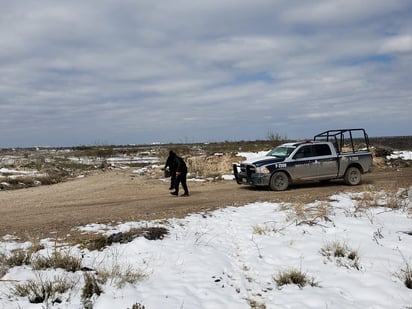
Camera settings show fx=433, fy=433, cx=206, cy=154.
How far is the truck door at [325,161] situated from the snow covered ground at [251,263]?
Answer: 5602 mm

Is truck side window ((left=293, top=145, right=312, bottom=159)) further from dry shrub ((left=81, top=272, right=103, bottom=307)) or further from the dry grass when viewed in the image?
dry shrub ((left=81, top=272, right=103, bottom=307))

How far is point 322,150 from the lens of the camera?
57.3 feet

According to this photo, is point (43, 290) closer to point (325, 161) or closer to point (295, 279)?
point (295, 279)

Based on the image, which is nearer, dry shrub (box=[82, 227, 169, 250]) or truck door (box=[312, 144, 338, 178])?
dry shrub (box=[82, 227, 169, 250])

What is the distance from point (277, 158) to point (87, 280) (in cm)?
1181

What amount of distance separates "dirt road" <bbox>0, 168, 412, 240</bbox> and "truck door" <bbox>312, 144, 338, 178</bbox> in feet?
2.04

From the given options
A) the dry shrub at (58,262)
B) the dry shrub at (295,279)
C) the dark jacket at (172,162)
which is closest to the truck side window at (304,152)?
the dark jacket at (172,162)

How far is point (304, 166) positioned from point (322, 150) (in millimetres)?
1088

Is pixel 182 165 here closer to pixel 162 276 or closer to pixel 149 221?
pixel 149 221

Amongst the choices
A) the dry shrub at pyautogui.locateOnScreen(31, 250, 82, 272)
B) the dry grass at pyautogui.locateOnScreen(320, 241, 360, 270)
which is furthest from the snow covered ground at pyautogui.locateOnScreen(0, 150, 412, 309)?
the dry shrub at pyautogui.locateOnScreen(31, 250, 82, 272)

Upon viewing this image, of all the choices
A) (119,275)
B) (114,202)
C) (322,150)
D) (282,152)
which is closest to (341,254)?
(119,275)

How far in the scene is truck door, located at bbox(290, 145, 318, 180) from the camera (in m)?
17.0

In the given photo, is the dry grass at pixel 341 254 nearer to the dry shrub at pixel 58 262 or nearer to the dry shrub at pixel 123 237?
the dry shrub at pixel 123 237

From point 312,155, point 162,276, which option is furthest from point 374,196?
point 162,276
